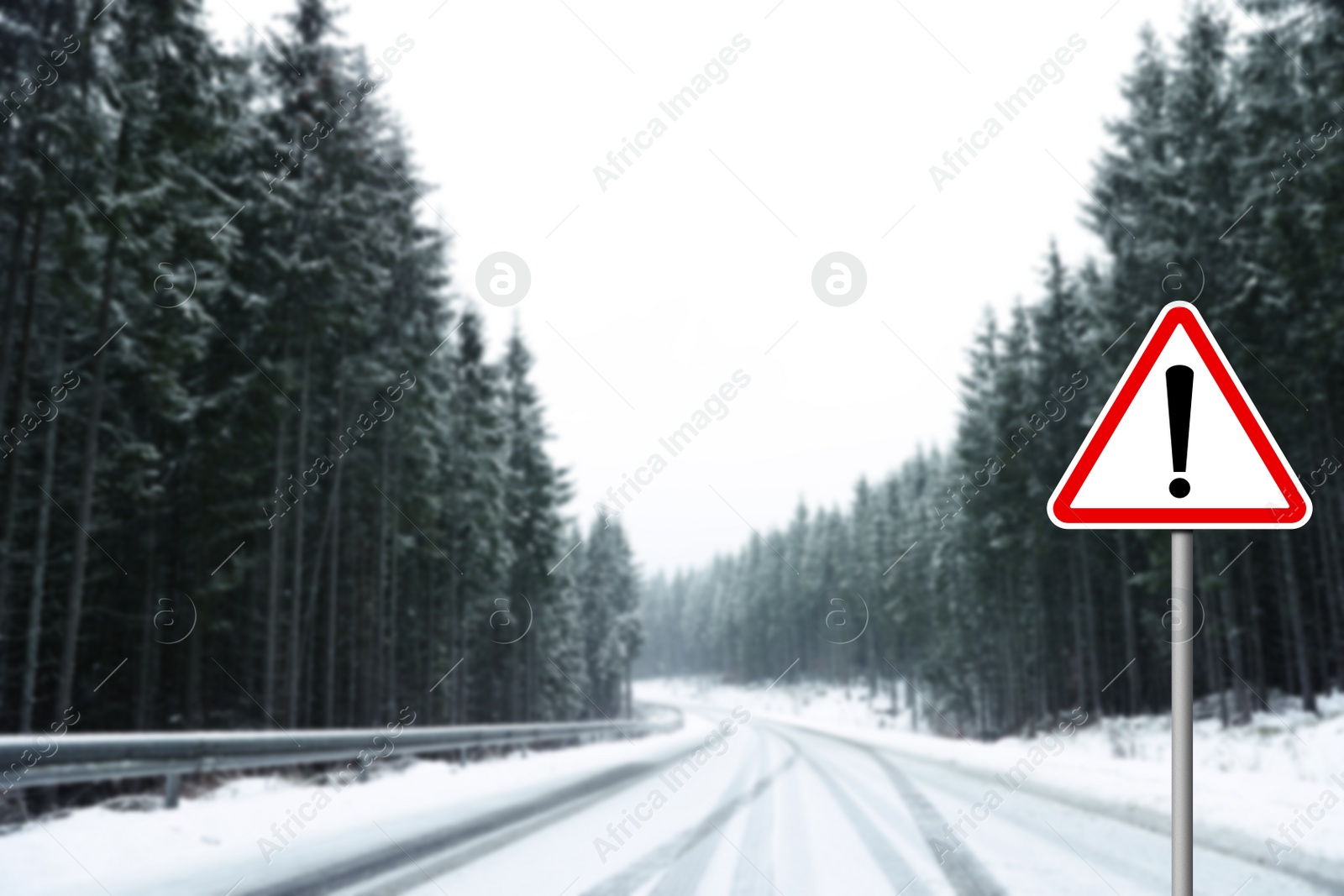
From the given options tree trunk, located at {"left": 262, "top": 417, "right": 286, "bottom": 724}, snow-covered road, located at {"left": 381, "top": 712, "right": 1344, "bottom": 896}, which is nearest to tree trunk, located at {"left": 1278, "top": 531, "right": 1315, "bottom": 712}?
snow-covered road, located at {"left": 381, "top": 712, "right": 1344, "bottom": 896}

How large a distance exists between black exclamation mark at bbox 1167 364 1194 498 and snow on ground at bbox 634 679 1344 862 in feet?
14.9

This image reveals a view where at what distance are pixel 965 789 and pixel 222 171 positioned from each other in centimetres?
2019

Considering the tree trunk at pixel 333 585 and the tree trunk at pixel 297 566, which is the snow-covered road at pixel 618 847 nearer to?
the tree trunk at pixel 297 566

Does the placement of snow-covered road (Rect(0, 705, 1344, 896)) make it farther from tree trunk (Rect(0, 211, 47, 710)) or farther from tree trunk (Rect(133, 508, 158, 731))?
tree trunk (Rect(133, 508, 158, 731))

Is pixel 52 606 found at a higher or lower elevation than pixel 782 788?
higher

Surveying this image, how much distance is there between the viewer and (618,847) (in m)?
7.59

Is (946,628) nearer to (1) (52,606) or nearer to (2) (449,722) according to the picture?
(2) (449,722)

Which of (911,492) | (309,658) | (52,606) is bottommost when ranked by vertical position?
(309,658)

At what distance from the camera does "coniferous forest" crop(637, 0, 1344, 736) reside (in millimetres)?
17875

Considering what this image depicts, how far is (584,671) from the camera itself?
6303 centimetres

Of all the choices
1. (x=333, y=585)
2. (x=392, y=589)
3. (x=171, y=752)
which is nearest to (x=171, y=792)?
(x=171, y=752)

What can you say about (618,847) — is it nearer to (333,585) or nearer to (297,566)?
(297,566)

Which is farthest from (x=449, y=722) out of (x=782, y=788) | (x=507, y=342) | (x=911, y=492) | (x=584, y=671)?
(x=911, y=492)

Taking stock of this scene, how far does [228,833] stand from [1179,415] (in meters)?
Answer: 8.23
